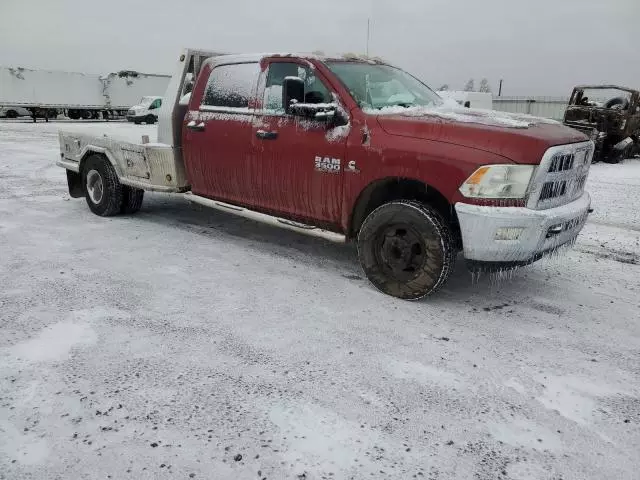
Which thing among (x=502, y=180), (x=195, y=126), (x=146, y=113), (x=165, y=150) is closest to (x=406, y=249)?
(x=502, y=180)

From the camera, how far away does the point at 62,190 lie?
7887 millimetres

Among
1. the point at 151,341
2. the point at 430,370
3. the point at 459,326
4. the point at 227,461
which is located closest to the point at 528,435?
the point at 430,370

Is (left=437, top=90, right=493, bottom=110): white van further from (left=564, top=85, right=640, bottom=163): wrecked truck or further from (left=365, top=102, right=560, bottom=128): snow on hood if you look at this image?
(left=365, top=102, right=560, bottom=128): snow on hood

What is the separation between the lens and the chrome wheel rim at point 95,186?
20.1 feet

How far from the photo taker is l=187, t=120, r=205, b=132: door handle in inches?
195

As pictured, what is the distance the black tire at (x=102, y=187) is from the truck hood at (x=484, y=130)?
138 inches

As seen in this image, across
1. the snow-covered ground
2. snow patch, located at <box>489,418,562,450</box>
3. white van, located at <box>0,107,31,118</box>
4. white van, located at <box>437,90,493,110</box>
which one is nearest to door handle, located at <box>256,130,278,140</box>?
the snow-covered ground

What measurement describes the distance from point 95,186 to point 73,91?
28.6m

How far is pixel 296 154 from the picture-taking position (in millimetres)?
4230

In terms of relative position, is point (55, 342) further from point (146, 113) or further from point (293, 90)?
point (146, 113)

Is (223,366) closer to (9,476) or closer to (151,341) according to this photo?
(151,341)

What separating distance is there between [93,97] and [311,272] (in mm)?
32325

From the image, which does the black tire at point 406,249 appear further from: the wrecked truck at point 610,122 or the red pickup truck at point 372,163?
the wrecked truck at point 610,122

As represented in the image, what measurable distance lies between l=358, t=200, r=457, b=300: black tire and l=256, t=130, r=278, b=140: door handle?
116 centimetres
